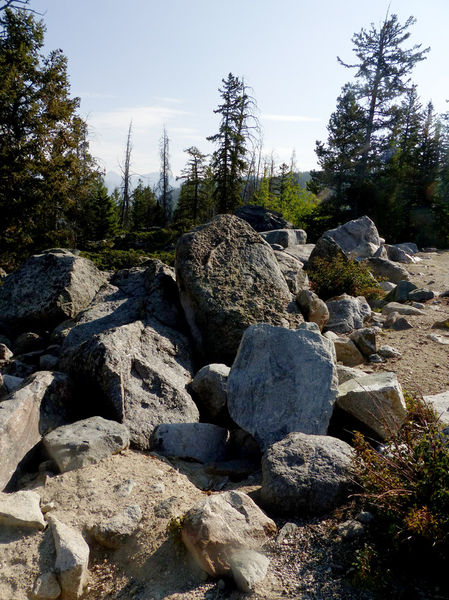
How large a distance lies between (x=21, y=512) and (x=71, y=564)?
60 centimetres

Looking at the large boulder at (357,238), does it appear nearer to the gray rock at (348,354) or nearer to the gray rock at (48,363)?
the gray rock at (348,354)

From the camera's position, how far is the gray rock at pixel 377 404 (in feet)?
15.2

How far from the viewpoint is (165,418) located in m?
5.01

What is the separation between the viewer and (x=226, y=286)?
21.7ft

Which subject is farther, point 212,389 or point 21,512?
point 212,389

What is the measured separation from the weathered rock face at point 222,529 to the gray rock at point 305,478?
261mm

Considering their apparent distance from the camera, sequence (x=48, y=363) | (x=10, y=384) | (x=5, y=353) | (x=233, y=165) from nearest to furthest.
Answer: (x=10, y=384) < (x=48, y=363) < (x=5, y=353) < (x=233, y=165)

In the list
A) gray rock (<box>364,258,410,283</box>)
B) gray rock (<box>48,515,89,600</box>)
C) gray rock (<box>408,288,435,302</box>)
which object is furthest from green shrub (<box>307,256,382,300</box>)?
Result: gray rock (<box>48,515,89,600</box>)

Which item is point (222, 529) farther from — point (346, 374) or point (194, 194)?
point (194, 194)

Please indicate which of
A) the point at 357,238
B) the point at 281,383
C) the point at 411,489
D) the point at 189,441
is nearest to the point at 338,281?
the point at 357,238

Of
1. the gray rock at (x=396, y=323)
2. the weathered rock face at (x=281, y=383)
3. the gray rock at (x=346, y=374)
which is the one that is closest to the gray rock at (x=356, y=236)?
the gray rock at (x=396, y=323)

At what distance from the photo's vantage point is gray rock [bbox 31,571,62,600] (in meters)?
3.04

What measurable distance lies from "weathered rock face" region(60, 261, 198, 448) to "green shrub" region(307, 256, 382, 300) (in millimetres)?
5080

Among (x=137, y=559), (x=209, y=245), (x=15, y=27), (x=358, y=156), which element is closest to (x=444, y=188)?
(x=358, y=156)
